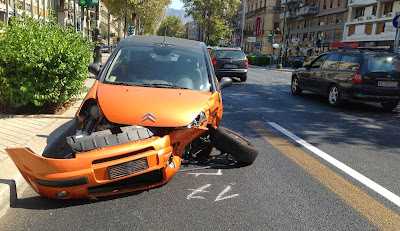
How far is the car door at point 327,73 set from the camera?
10.3 meters

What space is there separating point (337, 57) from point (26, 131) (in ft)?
28.2

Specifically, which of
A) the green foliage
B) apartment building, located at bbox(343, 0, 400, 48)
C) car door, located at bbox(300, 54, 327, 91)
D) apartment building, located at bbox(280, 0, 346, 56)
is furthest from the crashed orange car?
apartment building, located at bbox(280, 0, 346, 56)

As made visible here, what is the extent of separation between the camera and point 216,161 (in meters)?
4.58

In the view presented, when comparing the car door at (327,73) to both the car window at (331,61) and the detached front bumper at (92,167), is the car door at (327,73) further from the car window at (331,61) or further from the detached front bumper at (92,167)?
the detached front bumper at (92,167)

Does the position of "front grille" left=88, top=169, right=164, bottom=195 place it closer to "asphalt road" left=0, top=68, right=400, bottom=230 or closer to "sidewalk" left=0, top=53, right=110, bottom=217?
"asphalt road" left=0, top=68, right=400, bottom=230

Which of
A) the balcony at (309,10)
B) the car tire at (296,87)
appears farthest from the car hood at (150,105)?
the balcony at (309,10)

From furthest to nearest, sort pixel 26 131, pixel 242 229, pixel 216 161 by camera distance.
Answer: pixel 26 131 → pixel 216 161 → pixel 242 229

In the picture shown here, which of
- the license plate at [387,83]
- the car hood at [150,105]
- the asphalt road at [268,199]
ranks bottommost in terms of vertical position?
the asphalt road at [268,199]

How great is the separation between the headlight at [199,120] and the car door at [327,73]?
754 cm

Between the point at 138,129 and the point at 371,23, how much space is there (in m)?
47.6

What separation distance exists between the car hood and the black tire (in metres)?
0.49

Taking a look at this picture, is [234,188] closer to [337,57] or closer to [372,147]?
[372,147]

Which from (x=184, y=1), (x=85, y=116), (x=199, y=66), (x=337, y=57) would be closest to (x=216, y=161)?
(x=199, y=66)

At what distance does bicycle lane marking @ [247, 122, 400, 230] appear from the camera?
3203 mm
